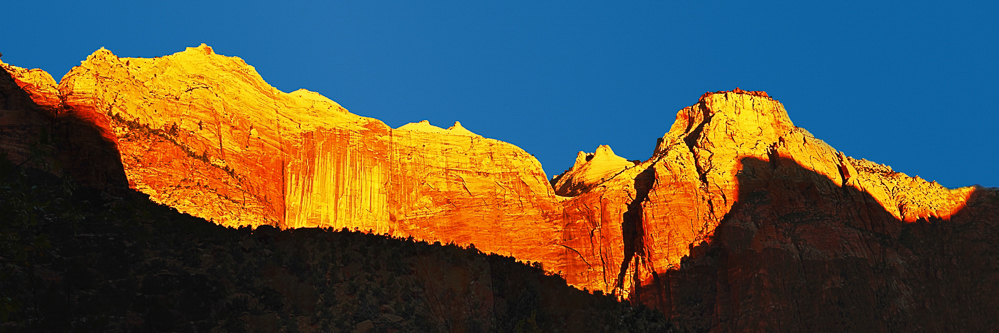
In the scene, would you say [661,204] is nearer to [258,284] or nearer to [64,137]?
[258,284]

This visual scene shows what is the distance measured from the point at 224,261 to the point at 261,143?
3319cm

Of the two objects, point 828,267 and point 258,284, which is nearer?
point 258,284

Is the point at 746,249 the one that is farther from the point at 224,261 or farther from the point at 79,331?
the point at 79,331

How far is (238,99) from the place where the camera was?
6694cm

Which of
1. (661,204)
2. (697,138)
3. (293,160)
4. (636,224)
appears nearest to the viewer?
(293,160)

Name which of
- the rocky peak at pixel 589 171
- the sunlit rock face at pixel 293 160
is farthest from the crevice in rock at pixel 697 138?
the sunlit rock face at pixel 293 160

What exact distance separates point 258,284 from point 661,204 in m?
57.4

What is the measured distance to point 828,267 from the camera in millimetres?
78938

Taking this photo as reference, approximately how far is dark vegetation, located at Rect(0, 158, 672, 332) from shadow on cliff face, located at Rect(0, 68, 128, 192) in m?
1.23


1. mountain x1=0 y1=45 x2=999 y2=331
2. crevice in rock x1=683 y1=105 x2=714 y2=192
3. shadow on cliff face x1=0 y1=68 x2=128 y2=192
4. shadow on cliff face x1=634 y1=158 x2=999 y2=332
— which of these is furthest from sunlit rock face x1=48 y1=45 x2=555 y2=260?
shadow on cliff face x1=634 y1=158 x2=999 y2=332

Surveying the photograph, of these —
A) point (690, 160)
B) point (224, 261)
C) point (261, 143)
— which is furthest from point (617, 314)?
point (690, 160)

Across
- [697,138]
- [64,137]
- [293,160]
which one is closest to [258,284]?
[64,137]

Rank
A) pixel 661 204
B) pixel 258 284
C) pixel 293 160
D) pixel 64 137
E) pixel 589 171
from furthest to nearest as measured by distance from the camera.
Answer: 1. pixel 589 171
2. pixel 661 204
3. pixel 293 160
4. pixel 64 137
5. pixel 258 284

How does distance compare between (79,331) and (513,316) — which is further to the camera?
(513,316)
